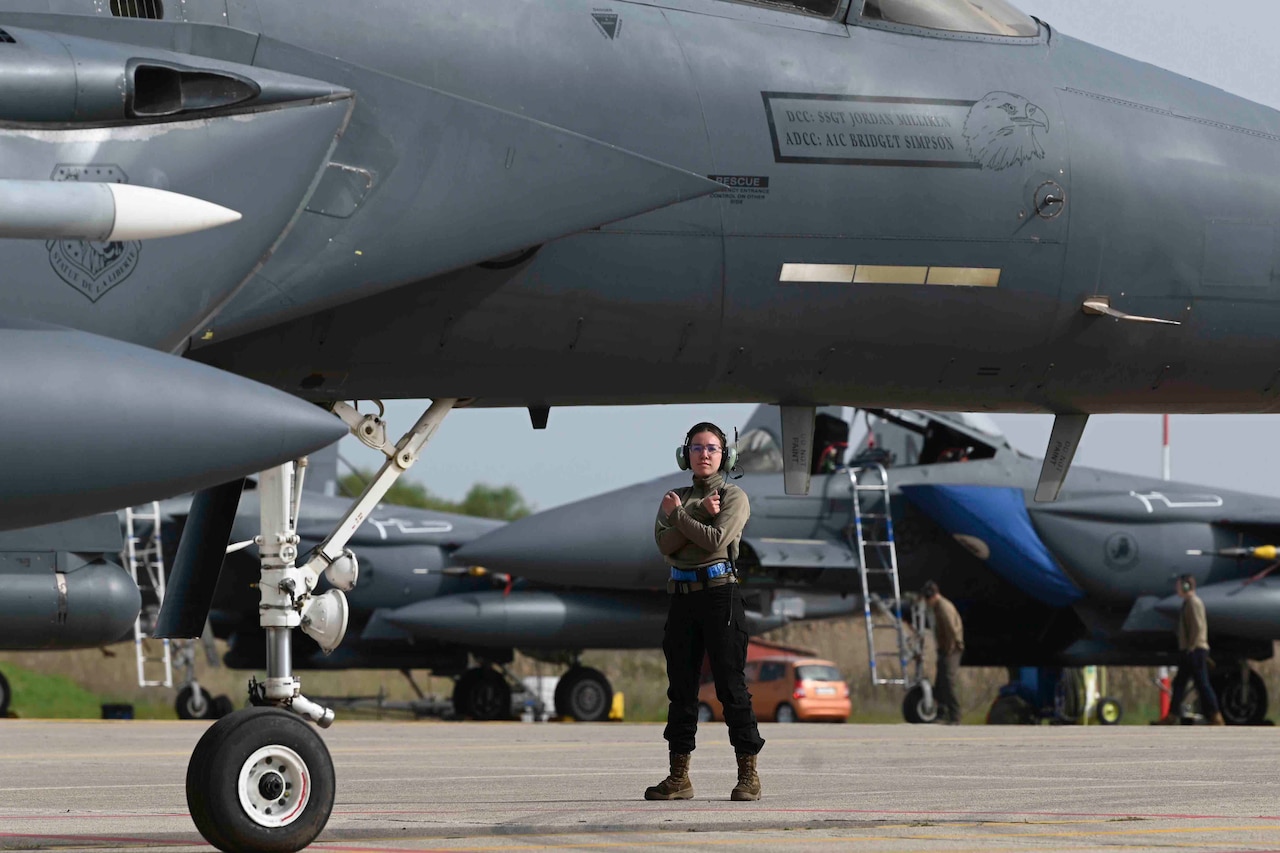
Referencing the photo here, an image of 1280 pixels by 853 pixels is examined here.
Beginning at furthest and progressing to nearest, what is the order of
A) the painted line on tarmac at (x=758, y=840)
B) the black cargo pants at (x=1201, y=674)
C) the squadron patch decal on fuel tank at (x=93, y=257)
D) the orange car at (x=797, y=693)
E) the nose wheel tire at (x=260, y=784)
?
the orange car at (x=797, y=693) → the black cargo pants at (x=1201, y=674) → the painted line on tarmac at (x=758, y=840) → the nose wheel tire at (x=260, y=784) → the squadron patch decal on fuel tank at (x=93, y=257)

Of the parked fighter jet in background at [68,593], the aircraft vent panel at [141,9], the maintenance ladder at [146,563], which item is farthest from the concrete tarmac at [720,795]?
the maintenance ladder at [146,563]

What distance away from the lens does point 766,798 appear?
8.79 metres

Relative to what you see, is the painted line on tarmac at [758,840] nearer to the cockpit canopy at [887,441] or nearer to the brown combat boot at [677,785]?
the brown combat boot at [677,785]

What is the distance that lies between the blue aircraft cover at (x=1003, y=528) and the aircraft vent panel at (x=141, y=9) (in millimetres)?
17992

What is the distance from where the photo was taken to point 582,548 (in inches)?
898

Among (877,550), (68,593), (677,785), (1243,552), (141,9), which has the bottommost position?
(677,785)

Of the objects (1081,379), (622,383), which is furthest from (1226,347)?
(622,383)

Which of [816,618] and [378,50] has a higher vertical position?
[378,50]

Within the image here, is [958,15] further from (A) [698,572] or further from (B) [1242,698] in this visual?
(B) [1242,698]

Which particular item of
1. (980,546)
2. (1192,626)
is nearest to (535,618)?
(980,546)

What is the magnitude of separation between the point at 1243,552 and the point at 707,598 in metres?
16.8

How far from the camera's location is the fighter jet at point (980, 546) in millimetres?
22891

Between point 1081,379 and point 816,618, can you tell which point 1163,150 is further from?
point 816,618

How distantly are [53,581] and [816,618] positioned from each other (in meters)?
14.7
